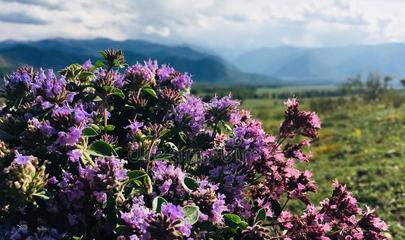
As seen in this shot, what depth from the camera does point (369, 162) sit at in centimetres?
1560

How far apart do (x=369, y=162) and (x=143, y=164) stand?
45.9 feet

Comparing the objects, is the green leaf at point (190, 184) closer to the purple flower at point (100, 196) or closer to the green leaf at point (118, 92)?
the purple flower at point (100, 196)

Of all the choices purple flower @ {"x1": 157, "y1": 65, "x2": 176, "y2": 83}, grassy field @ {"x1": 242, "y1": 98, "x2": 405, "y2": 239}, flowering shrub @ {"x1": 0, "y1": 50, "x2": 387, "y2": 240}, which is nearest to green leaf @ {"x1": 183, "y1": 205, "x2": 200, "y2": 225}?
flowering shrub @ {"x1": 0, "y1": 50, "x2": 387, "y2": 240}

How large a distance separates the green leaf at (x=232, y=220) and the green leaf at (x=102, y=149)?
2.25 feet

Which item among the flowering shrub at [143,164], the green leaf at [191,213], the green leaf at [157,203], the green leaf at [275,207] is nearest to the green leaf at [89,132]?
the flowering shrub at [143,164]

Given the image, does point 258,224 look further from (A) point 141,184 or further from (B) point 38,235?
(B) point 38,235

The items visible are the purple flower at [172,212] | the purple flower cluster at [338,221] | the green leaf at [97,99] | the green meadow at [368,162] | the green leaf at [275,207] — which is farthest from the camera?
the green meadow at [368,162]

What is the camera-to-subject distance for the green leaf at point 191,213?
7.31 ft

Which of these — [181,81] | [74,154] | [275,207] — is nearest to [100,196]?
[74,154]

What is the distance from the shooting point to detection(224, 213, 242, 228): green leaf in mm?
2596

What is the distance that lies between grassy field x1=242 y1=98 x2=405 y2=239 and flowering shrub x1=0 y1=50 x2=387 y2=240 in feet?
14.3

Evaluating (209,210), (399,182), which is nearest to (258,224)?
(209,210)

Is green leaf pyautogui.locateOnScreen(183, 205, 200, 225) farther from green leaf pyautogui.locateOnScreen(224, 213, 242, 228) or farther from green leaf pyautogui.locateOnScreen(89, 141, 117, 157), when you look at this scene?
green leaf pyautogui.locateOnScreen(89, 141, 117, 157)

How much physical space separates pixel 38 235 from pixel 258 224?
1.18 metres
